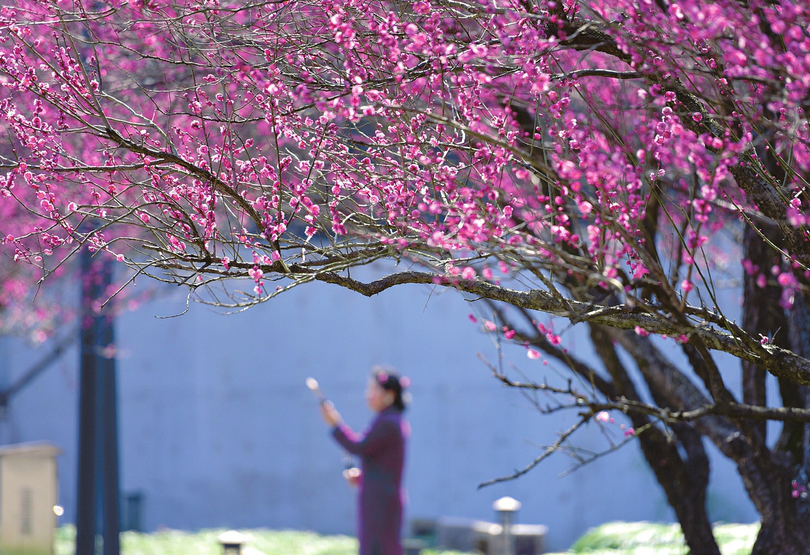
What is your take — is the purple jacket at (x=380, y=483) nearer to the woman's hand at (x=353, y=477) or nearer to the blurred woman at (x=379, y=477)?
the blurred woman at (x=379, y=477)

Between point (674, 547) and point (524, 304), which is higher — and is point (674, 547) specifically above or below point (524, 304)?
below

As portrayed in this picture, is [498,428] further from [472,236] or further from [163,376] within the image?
[472,236]

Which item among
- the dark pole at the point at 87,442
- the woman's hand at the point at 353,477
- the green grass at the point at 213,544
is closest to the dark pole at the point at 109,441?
the dark pole at the point at 87,442

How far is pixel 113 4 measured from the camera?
3371 millimetres

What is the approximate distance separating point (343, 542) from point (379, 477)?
4.70 metres

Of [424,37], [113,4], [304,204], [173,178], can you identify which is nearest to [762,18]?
[424,37]

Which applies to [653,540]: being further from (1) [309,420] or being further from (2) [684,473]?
(1) [309,420]

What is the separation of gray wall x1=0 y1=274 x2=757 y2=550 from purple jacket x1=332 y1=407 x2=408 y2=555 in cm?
559

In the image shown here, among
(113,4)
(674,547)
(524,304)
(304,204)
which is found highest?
(113,4)

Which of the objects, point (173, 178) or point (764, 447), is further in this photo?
point (764, 447)

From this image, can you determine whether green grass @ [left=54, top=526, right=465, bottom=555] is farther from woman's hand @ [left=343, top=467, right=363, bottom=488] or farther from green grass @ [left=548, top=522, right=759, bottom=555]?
woman's hand @ [left=343, top=467, right=363, bottom=488]

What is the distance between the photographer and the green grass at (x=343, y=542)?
7.67 meters

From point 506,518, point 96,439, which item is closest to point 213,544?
point 96,439

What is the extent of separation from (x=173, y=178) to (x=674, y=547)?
5858mm
